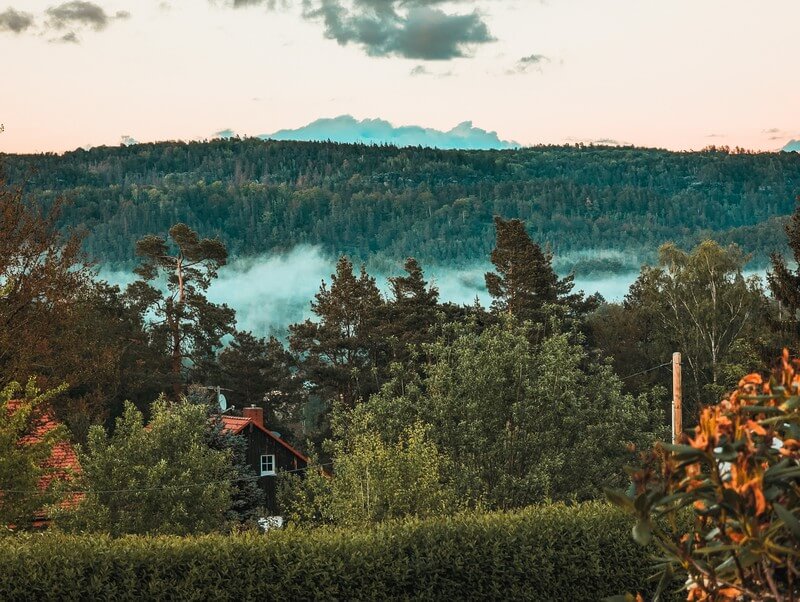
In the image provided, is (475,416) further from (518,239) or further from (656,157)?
(656,157)

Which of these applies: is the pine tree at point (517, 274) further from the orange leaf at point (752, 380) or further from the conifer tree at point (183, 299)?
the orange leaf at point (752, 380)

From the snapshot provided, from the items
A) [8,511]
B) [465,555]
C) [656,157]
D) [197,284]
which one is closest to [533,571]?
[465,555]

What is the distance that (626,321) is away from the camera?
61.3m

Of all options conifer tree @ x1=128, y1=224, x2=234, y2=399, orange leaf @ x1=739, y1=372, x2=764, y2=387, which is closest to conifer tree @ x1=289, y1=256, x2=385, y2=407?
conifer tree @ x1=128, y1=224, x2=234, y2=399

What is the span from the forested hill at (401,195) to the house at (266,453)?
74746mm

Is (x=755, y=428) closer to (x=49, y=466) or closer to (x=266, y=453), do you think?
(x=49, y=466)

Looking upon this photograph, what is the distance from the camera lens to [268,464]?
166 feet

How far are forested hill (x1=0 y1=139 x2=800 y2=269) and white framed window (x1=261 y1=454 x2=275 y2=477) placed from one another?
7485 cm

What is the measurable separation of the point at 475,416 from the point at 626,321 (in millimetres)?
34931

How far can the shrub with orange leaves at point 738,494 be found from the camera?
10.8 ft

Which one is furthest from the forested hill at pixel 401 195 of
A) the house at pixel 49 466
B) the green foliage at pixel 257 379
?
the house at pixel 49 466

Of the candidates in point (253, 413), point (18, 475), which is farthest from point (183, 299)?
point (18, 475)

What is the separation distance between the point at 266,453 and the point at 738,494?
4734 cm

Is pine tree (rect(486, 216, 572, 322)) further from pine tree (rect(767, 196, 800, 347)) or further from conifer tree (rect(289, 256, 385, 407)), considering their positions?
pine tree (rect(767, 196, 800, 347))
